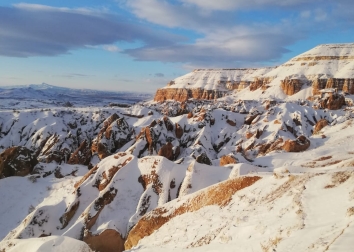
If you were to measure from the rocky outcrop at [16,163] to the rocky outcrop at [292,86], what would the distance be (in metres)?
144

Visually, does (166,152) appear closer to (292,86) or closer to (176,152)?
(176,152)

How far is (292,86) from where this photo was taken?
6358 inches

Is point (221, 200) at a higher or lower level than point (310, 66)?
lower

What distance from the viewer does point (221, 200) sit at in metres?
21.4

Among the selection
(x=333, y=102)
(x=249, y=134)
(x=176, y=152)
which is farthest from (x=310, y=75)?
(x=176, y=152)

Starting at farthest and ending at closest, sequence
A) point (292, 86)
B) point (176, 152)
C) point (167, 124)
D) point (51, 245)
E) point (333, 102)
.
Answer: point (292, 86)
point (333, 102)
point (167, 124)
point (176, 152)
point (51, 245)

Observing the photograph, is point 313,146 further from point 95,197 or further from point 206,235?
point 206,235

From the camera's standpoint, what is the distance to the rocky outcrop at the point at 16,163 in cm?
5131

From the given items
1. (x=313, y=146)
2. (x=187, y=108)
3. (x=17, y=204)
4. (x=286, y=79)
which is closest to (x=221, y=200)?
(x=17, y=204)

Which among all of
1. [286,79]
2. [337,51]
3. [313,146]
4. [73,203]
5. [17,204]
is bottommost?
[17,204]

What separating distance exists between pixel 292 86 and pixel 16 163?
14769 centimetres

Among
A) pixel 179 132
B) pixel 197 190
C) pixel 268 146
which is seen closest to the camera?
pixel 197 190

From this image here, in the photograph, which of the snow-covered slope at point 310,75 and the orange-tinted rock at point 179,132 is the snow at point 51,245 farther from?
the snow-covered slope at point 310,75

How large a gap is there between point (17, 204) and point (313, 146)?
48.8 meters
